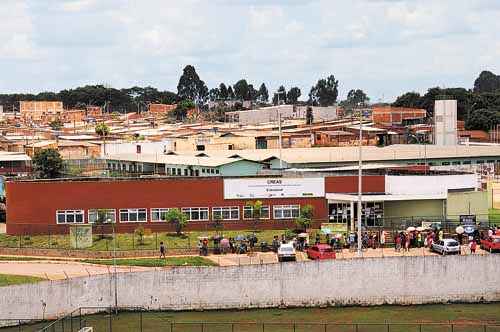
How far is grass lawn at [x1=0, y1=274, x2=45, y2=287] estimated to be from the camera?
1517 inches

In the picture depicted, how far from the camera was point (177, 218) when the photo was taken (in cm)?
5003

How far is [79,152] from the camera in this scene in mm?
95562

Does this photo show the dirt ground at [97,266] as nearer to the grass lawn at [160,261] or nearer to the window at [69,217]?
the grass lawn at [160,261]

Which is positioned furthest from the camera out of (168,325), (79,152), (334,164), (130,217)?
(79,152)

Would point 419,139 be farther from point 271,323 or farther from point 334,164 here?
point 271,323

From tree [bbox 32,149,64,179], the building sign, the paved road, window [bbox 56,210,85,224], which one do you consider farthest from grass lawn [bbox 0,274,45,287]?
tree [bbox 32,149,64,179]

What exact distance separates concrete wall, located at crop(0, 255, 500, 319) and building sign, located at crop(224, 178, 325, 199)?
11.7 metres

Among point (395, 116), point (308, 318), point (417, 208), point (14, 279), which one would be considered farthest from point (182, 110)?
point (308, 318)

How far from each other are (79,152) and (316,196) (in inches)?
1892

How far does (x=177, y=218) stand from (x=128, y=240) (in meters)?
3.07

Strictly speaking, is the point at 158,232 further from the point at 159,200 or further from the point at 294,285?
the point at 294,285

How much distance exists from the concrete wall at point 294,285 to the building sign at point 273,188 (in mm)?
11721

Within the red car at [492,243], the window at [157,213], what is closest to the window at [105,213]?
the window at [157,213]

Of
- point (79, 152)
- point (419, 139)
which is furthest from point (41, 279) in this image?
point (419, 139)
